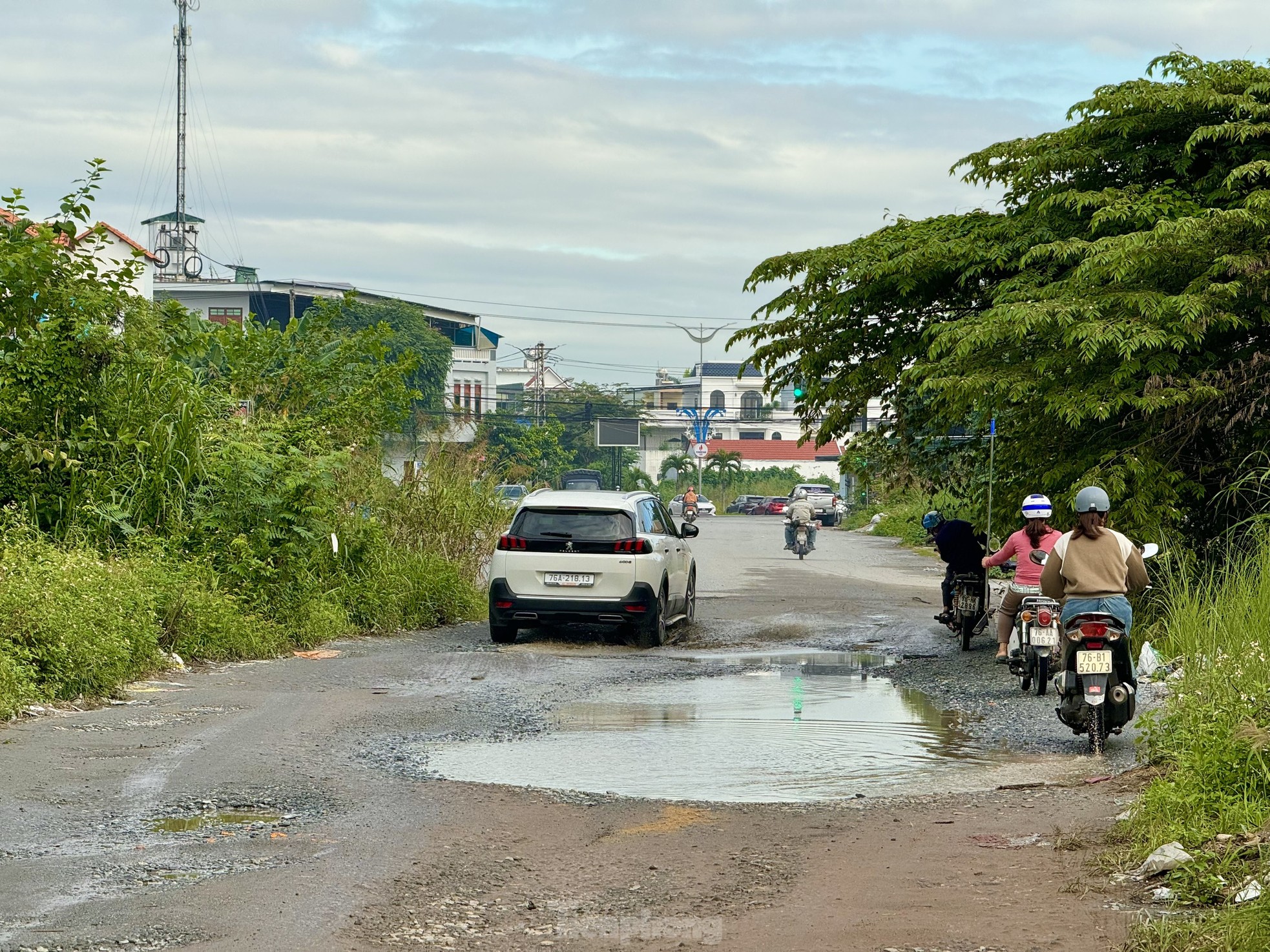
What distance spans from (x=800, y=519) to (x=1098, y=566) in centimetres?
2633

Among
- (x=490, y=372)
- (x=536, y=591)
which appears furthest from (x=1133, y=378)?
(x=490, y=372)

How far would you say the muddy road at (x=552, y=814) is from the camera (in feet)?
19.5

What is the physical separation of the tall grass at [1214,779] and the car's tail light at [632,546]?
292 inches

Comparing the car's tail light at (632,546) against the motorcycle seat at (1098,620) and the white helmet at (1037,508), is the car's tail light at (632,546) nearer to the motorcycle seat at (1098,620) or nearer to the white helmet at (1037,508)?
the white helmet at (1037,508)

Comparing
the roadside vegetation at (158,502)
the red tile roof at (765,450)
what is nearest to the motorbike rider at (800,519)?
the roadside vegetation at (158,502)

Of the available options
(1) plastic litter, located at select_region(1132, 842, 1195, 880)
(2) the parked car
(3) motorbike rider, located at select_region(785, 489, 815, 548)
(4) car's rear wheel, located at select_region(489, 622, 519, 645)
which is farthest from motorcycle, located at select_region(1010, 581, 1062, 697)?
(3) motorbike rider, located at select_region(785, 489, 815, 548)

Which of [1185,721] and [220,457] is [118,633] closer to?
[220,457]

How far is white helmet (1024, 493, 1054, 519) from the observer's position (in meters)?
13.6

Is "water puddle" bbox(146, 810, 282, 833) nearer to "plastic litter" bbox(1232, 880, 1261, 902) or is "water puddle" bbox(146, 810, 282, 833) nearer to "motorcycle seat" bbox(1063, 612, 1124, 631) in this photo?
"plastic litter" bbox(1232, 880, 1261, 902)

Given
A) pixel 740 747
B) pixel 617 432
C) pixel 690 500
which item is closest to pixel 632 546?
pixel 740 747

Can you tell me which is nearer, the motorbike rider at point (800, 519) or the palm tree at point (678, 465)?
the motorbike rider at point (800, 519)

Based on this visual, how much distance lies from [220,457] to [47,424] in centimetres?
175

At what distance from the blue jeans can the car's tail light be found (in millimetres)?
7358

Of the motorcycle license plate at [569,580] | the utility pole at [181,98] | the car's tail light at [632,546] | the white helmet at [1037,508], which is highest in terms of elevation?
the utility pole at [181,98]
